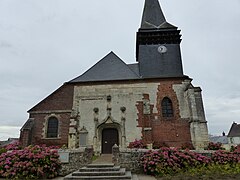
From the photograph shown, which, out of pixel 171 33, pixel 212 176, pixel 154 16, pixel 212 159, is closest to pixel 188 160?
pixel 212 159

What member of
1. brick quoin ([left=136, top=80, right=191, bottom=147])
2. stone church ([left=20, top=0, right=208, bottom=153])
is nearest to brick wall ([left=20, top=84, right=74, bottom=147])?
stone church ([left=20, top=0, right=208, bottom=153])

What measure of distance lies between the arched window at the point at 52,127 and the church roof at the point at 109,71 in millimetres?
3441

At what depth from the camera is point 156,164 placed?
302 inches

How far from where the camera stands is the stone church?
550 inches

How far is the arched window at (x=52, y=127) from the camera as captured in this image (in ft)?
49.1

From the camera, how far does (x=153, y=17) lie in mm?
19969

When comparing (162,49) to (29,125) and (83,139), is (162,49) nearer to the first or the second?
(83,139)

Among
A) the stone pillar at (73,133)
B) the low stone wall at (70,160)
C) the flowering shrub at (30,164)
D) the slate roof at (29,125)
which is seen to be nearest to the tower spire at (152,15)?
the stone pillar at (73,133)

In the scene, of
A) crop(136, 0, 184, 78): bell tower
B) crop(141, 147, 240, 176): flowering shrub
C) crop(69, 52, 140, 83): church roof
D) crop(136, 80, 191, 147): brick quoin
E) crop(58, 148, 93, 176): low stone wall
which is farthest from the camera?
crop(136, 0, 184, 78): bell tower

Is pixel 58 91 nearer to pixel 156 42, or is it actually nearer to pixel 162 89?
pixel 162 89

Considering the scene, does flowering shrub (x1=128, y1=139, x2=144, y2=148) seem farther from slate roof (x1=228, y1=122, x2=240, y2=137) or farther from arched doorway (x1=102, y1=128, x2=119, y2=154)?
slate roof (x1=228, y1=122, x2=240, y2=137)

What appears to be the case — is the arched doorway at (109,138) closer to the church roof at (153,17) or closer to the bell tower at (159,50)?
the bell tower at (159,50)

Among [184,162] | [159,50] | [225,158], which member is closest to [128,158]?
[184,162]

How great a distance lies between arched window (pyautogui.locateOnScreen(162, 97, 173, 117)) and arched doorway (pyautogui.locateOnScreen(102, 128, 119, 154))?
4007 millimetres
